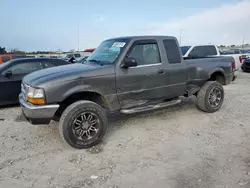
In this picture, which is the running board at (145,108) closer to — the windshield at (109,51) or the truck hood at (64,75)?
the truck hood at (64,75)

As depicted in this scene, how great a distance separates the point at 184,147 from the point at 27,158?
2.65m

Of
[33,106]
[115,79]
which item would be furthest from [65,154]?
[115,79]

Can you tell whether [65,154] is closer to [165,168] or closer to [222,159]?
[165,168]

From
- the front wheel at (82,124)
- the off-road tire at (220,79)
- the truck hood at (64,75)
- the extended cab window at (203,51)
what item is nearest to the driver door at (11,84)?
the truck hood at (64,75)

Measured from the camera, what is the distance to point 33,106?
3770mm

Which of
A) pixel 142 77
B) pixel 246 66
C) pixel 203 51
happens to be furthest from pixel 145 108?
pixel 246 66

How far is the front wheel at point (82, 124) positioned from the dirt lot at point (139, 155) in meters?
0.18

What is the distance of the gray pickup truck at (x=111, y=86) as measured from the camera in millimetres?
3811

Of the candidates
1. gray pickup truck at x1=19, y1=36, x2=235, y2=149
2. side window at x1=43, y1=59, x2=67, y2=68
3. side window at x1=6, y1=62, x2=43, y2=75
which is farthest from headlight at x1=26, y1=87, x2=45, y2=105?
side window at x1=43, y1=59, x2=67, y2=68

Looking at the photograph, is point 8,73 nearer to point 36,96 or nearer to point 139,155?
point 36,96

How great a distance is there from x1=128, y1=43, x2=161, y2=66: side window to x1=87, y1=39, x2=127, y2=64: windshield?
0.87 feet

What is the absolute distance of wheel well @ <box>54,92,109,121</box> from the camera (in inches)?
166

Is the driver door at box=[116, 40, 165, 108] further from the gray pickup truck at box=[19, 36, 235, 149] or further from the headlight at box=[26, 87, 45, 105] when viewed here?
the headlight at box=[26, 87, 45, 105]

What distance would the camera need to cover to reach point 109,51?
4.75 m
